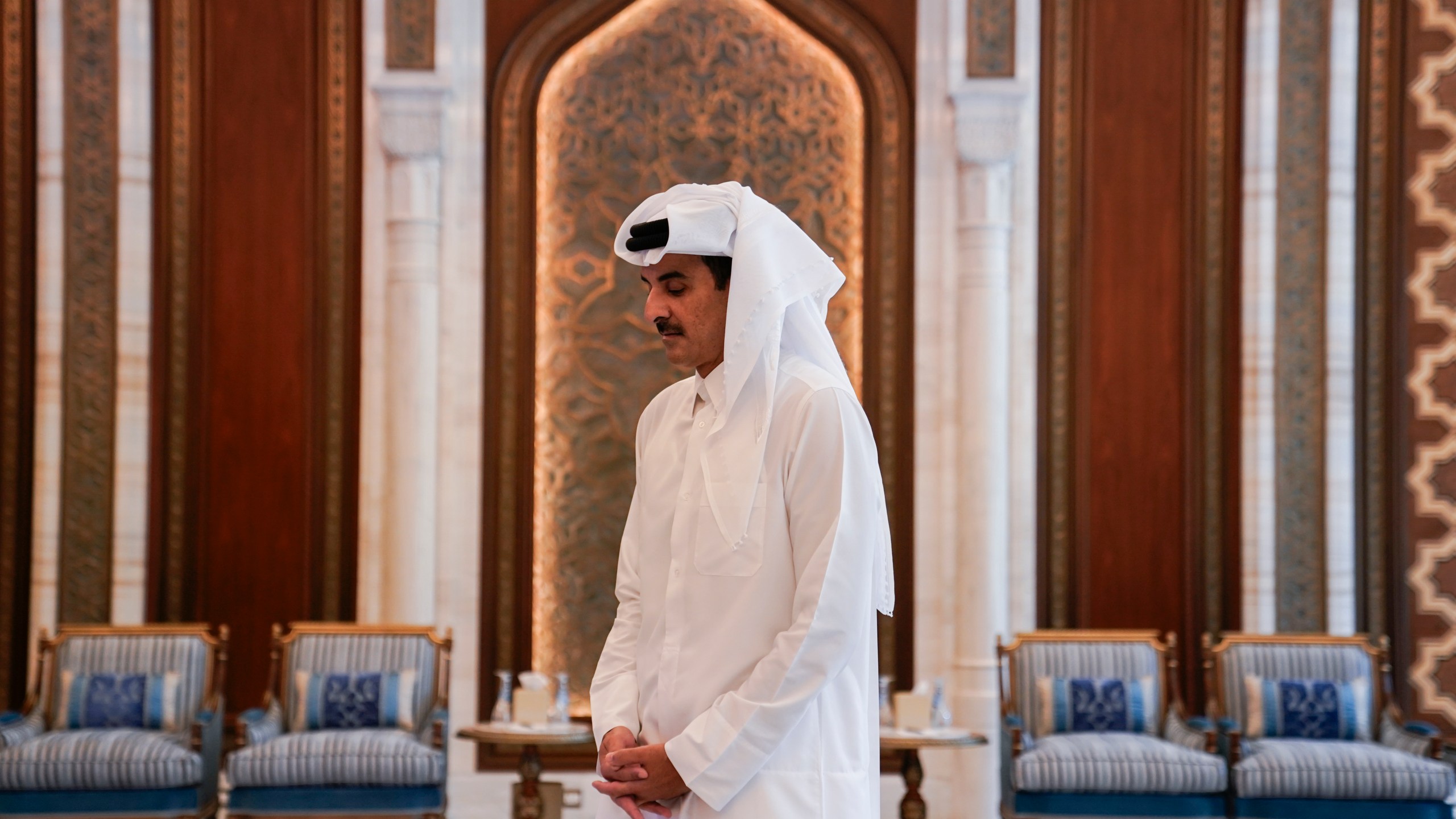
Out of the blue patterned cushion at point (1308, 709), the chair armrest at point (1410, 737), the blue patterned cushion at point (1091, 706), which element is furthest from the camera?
the blue patterned cushion at point (1091, 706)

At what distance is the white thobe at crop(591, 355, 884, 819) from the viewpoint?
1.83 m

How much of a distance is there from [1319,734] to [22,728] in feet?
14.5

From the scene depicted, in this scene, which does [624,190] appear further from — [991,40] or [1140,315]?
[1140,315]

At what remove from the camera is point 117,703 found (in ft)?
16.6

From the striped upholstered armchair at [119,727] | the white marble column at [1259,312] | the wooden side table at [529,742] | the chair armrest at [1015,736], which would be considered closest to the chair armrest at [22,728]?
the striped upholstered armchair at [119,727]

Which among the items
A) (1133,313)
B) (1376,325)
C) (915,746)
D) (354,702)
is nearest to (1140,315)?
(1133,313)

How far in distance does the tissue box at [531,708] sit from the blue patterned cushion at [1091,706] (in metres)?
1.76

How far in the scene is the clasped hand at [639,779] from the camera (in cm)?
187

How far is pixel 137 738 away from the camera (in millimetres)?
4777

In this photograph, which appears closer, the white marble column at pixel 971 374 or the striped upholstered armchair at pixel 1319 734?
the striped upholstered armchair at pixel 1319 734

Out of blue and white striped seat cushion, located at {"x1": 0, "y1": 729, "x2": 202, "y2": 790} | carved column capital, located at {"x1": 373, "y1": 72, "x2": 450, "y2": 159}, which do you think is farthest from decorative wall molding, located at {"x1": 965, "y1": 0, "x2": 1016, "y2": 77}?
blue and white striped seat cushion, located at {"x1": 0, "y1": 729, "x2": 202, "y2": 790}

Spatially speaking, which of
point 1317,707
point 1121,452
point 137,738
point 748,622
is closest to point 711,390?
point 748,622

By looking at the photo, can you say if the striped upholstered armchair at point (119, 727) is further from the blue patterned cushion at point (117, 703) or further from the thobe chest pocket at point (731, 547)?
the thobe chest pocket at point (731, 547)

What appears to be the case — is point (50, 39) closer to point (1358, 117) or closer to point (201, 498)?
point (201, 498)
